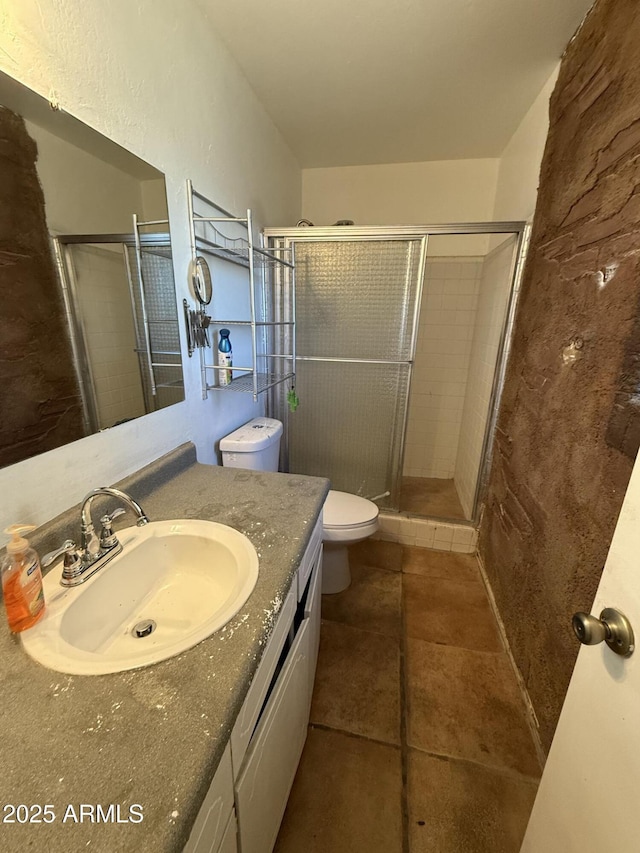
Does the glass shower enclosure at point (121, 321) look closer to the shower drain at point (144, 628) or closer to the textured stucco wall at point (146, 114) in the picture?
the textured stucco wall at point (146, 114)

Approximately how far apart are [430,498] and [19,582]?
2.42 m

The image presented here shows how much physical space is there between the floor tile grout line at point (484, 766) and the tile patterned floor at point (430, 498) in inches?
48.2

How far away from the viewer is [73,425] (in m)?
0.88

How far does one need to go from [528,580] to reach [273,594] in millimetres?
1150

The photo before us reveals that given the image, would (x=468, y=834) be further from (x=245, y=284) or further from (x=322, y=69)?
(x=322, y=69)

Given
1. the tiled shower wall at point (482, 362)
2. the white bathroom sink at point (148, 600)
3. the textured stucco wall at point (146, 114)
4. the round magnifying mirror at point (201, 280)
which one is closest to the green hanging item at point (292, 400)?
the textured stucco wall at point (146, 114)

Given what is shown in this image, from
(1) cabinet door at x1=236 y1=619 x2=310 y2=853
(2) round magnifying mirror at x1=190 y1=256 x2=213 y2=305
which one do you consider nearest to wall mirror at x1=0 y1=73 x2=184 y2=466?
(2) round magnifying mirror at x1=190 y1=256 x2=213 y2=305

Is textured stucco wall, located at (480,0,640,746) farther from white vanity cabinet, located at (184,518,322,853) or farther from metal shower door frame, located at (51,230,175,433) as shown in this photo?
metal shower door frame, located at (51,230,175,433)

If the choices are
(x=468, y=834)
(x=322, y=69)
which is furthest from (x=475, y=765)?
(x=322, y=69)

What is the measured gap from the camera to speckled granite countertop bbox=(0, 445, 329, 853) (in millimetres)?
396

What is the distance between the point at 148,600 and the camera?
2.90 ft

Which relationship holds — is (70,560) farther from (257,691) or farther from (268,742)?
(268,742)

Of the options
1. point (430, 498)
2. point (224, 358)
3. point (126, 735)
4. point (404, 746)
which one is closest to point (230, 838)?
point (126, 735)

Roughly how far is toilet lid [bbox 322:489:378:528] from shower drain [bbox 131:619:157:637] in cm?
88
